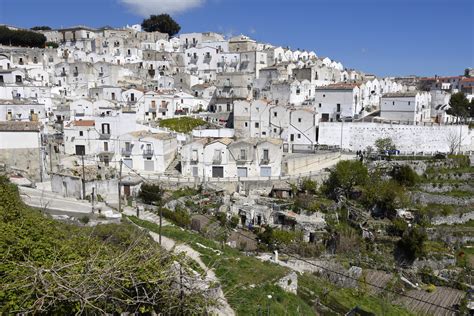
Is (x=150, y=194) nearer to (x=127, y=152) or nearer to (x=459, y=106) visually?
(x=127, y=152)

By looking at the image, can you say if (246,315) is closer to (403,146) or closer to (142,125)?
(142,125)

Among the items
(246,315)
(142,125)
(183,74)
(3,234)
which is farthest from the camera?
(183,74)

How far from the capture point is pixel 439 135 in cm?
3844

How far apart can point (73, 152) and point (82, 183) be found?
10707 millimetres

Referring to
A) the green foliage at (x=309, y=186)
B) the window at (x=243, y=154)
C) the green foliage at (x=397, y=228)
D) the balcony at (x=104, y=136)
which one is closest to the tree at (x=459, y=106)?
the green foliage at (x=397, y=228)

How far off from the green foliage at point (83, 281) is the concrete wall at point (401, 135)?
32.1m

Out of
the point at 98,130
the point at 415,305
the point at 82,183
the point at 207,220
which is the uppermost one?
the point at 98,130

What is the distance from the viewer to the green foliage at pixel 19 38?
67769mm

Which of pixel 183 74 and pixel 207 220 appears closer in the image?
pixel 207 220

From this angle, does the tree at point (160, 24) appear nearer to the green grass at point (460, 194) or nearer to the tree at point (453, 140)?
the tree at point (453, 140)

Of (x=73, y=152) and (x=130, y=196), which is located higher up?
(x=73, y=152)

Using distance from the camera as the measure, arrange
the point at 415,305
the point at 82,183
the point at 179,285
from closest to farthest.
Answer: the point at 179,285
the point at 415,305
the point at 82,183

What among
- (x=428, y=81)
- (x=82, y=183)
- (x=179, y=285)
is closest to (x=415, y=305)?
(x=179, y=285)

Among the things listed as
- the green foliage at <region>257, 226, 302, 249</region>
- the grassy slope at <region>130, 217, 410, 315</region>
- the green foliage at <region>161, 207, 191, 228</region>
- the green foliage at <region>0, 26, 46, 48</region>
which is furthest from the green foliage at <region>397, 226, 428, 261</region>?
the green foliage at <region>0, 26, 46, 48</region>
